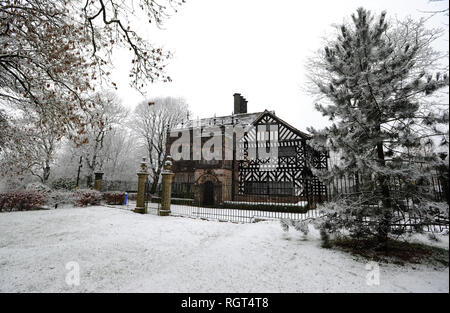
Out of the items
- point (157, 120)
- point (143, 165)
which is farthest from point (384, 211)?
point (157, 120)

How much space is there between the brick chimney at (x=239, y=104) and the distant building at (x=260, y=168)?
546 centimetres

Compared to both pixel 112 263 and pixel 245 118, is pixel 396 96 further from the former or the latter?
pixel 245 118

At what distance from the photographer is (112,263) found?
4.12 meters

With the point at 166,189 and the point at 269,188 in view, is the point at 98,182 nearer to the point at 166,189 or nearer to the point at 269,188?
the point at 166,189

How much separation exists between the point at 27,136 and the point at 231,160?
13.7m

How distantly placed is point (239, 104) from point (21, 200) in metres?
21.8

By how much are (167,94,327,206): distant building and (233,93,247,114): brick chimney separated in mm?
5461

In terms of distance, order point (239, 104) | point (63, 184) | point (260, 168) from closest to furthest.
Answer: point (260, 168)
point (63, 184)
point (239, 104)

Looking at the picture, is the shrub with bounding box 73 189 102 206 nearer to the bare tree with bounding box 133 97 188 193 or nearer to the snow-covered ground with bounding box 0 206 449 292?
the snow-covered ground with bounding box 0 206 449 292

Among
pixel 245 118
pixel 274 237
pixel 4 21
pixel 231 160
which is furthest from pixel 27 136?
pixel 245 118

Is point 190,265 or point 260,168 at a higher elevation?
point 260,168

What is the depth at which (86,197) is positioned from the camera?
14.2 m

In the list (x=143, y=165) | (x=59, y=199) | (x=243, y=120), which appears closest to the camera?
(x=143, y=165)

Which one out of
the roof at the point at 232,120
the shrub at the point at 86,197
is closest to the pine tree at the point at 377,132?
the roof at the point at 232,120
